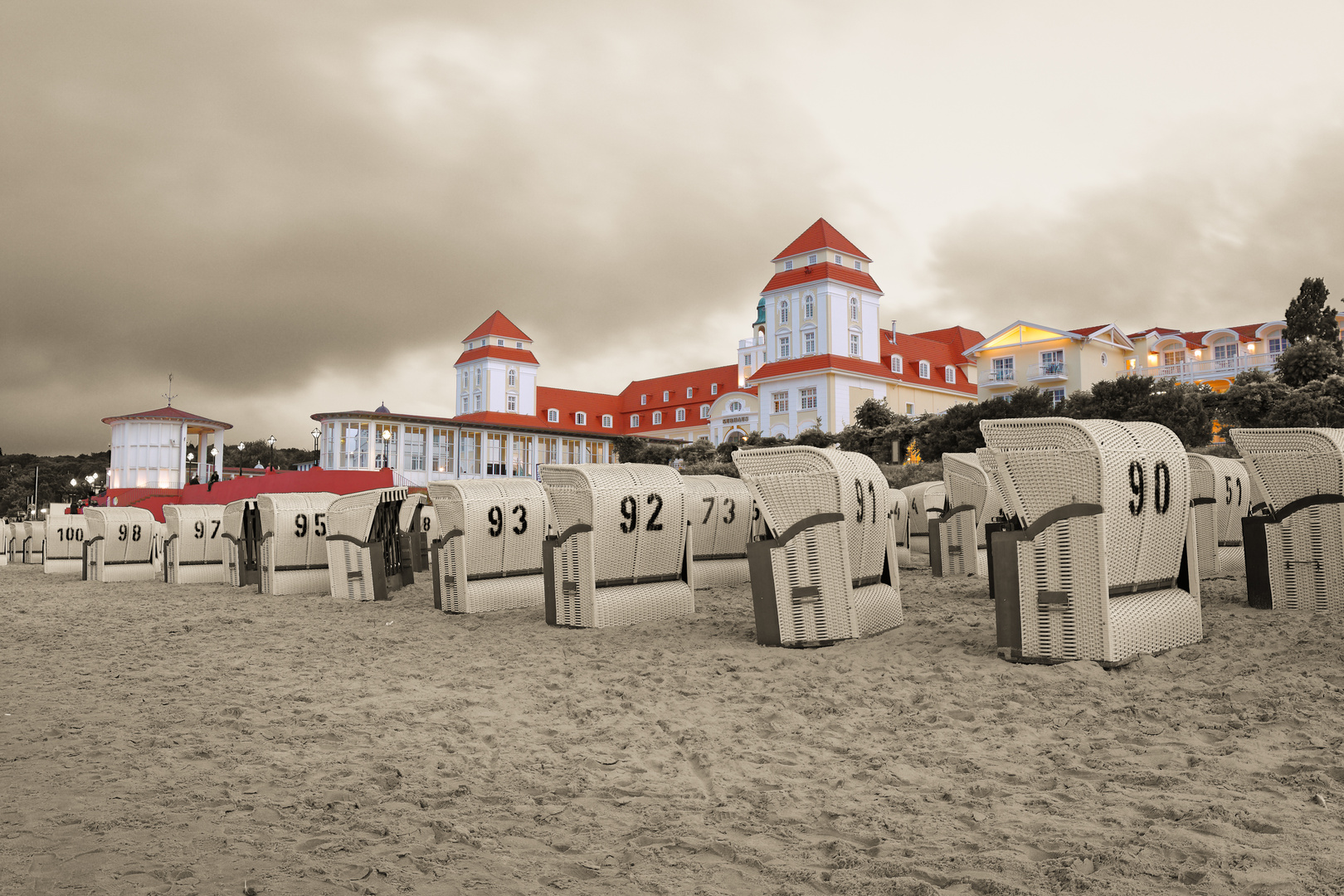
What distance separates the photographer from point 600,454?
61156mm

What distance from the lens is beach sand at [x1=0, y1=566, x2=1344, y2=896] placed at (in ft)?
10.1

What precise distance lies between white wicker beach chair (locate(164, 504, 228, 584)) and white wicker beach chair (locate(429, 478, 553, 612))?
316 inches

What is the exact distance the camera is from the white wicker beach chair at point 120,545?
18.1 metres

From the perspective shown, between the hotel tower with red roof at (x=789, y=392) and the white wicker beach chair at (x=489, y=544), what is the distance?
104 feet

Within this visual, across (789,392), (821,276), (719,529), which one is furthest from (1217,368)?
(719,529)

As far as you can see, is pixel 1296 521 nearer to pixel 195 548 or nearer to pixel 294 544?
pixel 294 544

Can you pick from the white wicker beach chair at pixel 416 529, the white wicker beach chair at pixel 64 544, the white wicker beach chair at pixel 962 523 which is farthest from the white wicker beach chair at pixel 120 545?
the white wicker beach chair at pixel 962 523

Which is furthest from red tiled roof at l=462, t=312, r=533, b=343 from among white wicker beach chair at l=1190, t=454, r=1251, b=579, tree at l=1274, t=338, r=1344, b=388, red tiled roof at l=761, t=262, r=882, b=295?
white wicker beach chair at l=1190, t=454, r=1251, b=579

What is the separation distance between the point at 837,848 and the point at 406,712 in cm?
321

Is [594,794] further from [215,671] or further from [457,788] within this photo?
[215,671]

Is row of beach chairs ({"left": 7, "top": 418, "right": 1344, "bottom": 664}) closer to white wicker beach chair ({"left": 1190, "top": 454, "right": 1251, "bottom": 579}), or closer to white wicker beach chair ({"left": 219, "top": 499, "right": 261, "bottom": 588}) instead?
white wicker beach chair ({"left": 1190, "top": 454, "right": 1251, "bottom": 579})

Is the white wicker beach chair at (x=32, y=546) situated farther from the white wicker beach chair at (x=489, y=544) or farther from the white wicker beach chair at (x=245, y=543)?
the white wicker beach chair at (x=489, y=544)

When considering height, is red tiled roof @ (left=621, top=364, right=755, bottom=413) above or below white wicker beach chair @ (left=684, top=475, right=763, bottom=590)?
above

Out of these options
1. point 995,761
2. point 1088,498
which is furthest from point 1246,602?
point 995,761
